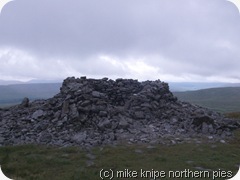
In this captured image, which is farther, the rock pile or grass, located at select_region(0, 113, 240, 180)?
the rock pile

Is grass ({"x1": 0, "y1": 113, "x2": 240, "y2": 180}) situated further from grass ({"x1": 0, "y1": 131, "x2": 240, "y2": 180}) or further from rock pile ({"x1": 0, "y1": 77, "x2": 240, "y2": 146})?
rock pile ({"x1": 0, "y1": 77, "x2": 240, "y2": 146})

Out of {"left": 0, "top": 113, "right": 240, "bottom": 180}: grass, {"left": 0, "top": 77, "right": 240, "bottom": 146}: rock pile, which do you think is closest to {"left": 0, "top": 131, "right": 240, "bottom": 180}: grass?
{"left": 0, "top": 113, "right": 240, "bottom": 180}: grass

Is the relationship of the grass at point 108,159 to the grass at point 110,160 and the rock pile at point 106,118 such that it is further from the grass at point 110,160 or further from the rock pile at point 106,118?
the rock pile at point 106,118

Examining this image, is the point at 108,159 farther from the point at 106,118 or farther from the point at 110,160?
→ the point at 106,118

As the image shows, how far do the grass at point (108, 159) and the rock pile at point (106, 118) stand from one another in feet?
5.89

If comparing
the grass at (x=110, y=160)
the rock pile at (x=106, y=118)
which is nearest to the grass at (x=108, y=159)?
the grass at (x=110, y=160)

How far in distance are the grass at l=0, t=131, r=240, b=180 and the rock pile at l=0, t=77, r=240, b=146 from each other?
1.80 meters

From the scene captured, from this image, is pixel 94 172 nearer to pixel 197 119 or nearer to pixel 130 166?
pixel 130 166

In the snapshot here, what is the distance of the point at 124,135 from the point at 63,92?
31.8 feet

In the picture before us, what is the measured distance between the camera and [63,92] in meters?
30.4

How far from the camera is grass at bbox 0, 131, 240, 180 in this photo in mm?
16317

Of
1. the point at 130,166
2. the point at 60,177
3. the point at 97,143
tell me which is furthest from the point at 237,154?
the point at 60,177

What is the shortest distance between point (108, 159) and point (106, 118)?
7763 mm

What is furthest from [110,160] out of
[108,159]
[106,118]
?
[106,118]
